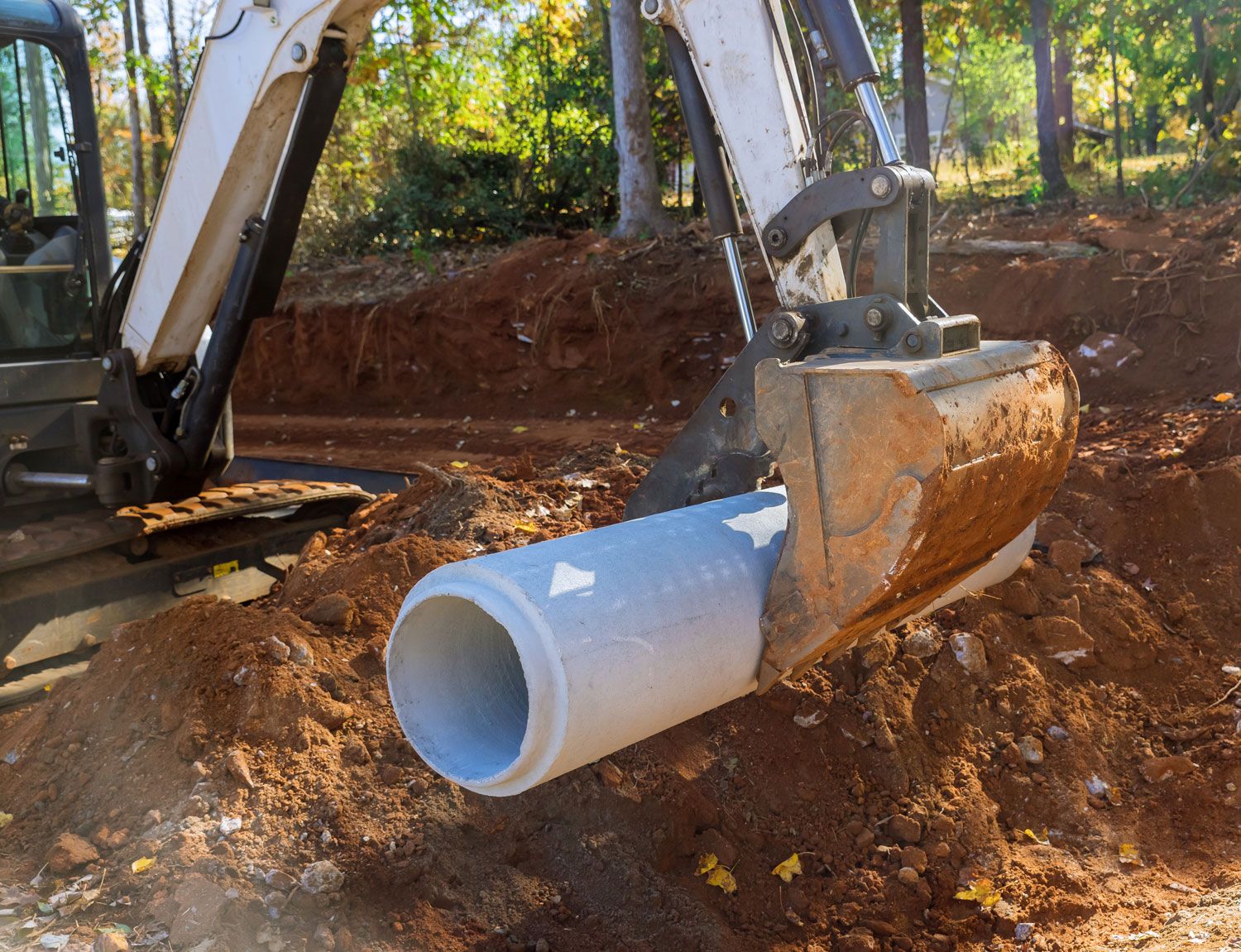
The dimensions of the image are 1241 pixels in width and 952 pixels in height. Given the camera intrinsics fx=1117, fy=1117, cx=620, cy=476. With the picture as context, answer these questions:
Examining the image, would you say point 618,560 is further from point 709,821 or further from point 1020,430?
point 709,821

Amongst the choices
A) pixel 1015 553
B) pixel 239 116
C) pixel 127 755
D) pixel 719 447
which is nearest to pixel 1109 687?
pixel 1015 553

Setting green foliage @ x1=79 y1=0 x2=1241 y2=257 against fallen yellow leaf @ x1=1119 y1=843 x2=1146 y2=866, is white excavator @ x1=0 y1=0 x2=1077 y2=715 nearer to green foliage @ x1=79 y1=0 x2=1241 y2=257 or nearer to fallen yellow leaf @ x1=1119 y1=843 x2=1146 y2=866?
fallen yellow leaf @ x1=1119 y1=843 x2=1146 y2=866

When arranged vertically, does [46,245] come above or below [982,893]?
above

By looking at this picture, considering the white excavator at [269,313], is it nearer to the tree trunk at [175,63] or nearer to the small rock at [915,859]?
the small rock at [915,859]

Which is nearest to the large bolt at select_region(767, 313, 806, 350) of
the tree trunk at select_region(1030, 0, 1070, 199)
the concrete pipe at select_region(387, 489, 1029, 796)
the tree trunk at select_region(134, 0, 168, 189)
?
the concrete pipe at select_region(387, 489, 1029, 796)

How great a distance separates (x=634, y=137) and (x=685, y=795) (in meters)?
9.50

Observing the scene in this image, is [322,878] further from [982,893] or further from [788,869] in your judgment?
[982,893]

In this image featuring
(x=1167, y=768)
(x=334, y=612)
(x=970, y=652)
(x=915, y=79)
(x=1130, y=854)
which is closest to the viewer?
(x=1130, y=854)

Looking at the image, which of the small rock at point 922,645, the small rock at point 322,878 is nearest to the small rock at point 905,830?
the small rock at point 922,645

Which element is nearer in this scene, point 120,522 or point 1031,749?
point 1031,749

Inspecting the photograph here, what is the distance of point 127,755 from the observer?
4.09 m

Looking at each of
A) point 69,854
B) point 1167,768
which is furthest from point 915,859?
point 69,854

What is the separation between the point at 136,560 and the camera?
581 centimetres

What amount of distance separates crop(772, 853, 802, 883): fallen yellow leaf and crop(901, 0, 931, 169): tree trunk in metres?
11.0
